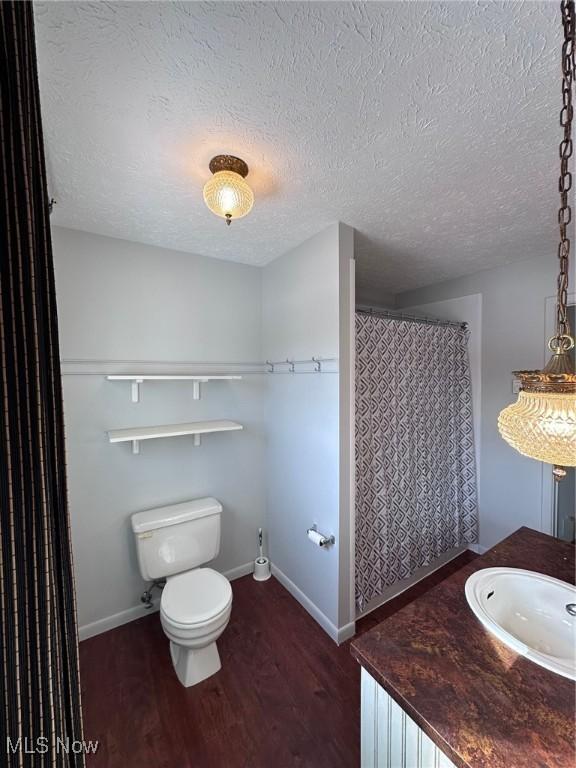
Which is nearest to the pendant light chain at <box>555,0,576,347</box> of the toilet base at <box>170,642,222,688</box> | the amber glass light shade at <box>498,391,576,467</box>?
the amber glass light shade at <box>498,391,576,467</box>

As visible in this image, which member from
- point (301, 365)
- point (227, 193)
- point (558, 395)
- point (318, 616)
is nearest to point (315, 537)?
point (318, 616)

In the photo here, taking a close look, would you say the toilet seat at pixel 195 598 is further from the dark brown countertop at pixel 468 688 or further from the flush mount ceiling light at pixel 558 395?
the flush mount ceiling light at pixel 558 395

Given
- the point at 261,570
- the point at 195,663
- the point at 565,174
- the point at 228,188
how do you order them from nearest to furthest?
the point at 565,174 < the point at 228,188 < the point at 195,663 < the point at 261,570

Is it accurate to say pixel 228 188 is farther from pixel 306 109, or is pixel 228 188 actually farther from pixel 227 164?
pixel 306 109

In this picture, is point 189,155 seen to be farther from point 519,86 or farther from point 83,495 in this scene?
point 83,495

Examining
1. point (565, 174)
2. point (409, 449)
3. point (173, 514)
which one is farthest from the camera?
point (409, 449)

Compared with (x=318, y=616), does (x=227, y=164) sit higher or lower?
higher

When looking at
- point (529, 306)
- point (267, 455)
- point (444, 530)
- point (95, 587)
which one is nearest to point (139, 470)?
point (95, 587)

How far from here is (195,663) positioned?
1.53 meters

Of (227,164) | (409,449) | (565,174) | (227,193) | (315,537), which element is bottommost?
(315,537)

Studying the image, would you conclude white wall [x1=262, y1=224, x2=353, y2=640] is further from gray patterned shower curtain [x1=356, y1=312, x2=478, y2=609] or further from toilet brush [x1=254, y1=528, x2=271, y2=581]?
gray patterned shower curtain [x1=356, y1=312, x2=478, y2=609]

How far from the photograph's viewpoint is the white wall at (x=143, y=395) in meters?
1.74

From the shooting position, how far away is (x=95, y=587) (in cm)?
180

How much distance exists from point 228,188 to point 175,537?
6.04 ft
